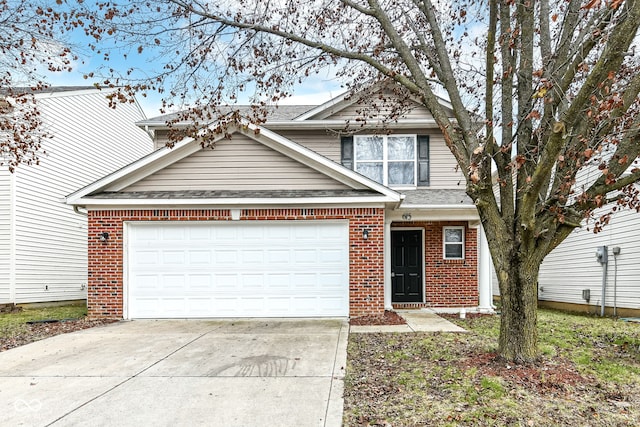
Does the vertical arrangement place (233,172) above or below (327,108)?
below

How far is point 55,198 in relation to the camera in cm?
1481

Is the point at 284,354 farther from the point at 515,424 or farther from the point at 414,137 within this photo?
the point at 414,137

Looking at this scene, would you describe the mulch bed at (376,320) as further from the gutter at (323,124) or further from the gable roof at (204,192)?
the gutter at (323,124)

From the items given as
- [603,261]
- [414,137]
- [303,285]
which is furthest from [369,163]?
[603,261]

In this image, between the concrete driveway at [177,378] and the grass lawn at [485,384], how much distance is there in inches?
15.7

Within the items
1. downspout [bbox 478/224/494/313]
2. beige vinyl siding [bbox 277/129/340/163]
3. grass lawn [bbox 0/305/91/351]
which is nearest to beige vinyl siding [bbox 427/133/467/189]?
downspout [bbox 478/224/494/313]

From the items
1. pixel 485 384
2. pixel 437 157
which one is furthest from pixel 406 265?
pixel 485 384

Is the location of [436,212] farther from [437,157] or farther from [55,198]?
[55,198]

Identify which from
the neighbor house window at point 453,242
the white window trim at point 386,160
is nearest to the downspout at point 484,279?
the neighbor house window at point 453,242

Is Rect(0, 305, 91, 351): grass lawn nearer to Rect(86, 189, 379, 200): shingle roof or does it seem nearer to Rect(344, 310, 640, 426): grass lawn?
Rect(86, 189, 379, 200): shingle roof

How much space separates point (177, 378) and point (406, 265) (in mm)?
8159

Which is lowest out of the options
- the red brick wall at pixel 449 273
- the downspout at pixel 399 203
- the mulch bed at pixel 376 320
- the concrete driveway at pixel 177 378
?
the mulch bed at pixel 376 320

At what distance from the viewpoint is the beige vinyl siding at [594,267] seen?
A: 38.0 feet

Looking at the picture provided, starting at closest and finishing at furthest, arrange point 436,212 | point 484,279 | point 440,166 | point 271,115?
1. point 436,212
2. point 484,279
3. point 440,166
4. point 271,115
